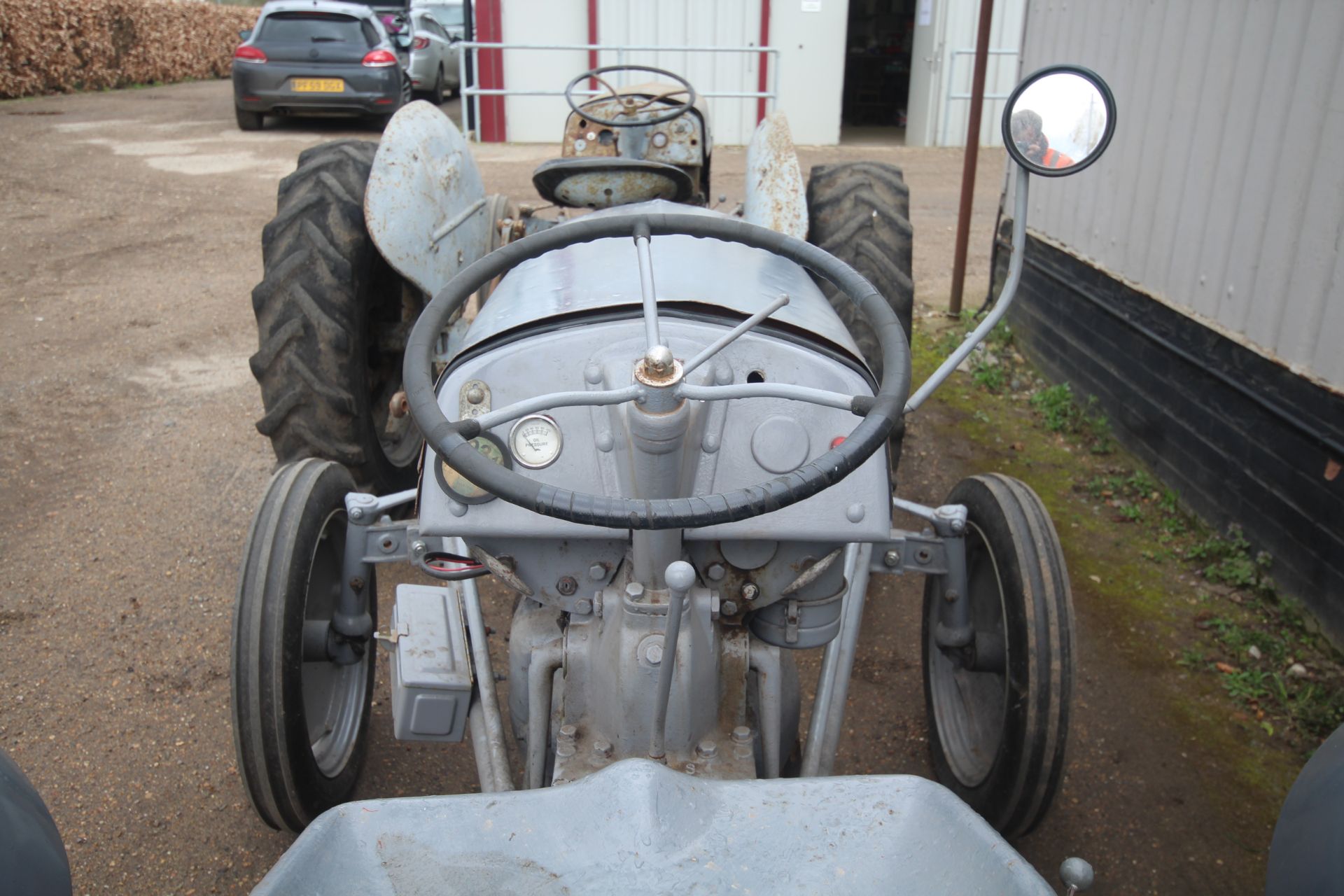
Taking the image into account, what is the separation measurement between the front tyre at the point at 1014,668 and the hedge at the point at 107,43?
14.0 m

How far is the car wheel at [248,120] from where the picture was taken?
11.9m

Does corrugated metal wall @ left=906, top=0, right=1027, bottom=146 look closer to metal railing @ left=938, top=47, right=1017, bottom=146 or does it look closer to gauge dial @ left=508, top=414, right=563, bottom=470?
metal railing @ left=938, top=47, right=1017, bottom=146

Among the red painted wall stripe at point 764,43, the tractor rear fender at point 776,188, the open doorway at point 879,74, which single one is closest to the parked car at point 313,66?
the red painted wall stripe at point 764,43

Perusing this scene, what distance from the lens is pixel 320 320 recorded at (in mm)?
3096

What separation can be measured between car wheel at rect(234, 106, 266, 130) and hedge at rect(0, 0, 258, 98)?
3.22 m

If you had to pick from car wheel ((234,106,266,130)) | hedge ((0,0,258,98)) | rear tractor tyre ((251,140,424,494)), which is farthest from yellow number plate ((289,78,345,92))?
rear tractor tyre ((251,140,424,494))

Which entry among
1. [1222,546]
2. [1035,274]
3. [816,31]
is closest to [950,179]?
[816,31]

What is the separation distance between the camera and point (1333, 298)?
10.1 feet

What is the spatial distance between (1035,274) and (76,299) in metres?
5.30

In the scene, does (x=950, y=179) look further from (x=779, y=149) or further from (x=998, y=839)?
(x=998, y=839)

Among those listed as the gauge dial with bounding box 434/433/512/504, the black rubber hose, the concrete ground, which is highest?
the black rubber hose

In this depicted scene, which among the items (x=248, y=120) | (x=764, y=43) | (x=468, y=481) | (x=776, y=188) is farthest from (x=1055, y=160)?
(x=248, y=120)

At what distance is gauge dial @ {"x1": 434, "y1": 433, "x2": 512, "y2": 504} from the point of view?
163cm

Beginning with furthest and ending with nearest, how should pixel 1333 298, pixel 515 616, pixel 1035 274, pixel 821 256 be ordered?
pixel 1035 274 → pixel 1333 298 → pixel 515 616 → pixel 821 256
